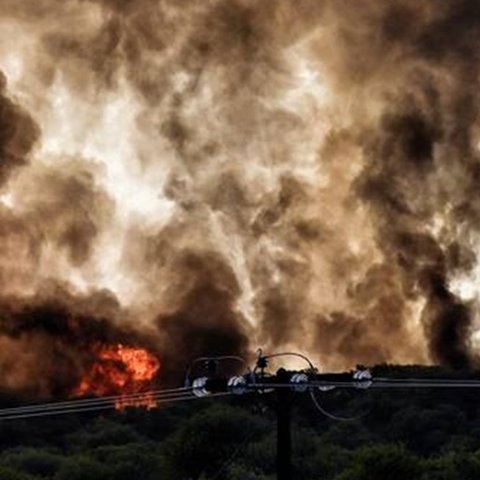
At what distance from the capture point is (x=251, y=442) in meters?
134

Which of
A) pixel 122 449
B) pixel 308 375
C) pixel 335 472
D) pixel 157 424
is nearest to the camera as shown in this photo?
pixel 308 375

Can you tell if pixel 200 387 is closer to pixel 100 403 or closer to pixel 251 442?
pixel 100 403

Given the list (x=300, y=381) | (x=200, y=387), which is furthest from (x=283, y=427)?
(x=200, y=387)

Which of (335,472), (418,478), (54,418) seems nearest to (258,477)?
(335,472)

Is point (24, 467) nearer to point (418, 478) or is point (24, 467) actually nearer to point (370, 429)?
point (418, 478)

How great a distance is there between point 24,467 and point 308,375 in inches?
3919

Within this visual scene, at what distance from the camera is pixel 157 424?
176 m

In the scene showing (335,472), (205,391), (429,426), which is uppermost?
(429,426)

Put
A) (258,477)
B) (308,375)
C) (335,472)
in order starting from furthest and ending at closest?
(335,472)
(258,477)
(308,375)

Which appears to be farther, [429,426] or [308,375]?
[429,426]

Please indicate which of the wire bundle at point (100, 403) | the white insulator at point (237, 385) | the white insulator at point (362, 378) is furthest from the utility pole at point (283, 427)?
the wire bundle at point (100, 403)

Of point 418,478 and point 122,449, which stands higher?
point 122,449

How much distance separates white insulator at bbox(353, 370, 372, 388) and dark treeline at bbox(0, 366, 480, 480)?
70.5 metres

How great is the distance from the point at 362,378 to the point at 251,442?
103 metres
